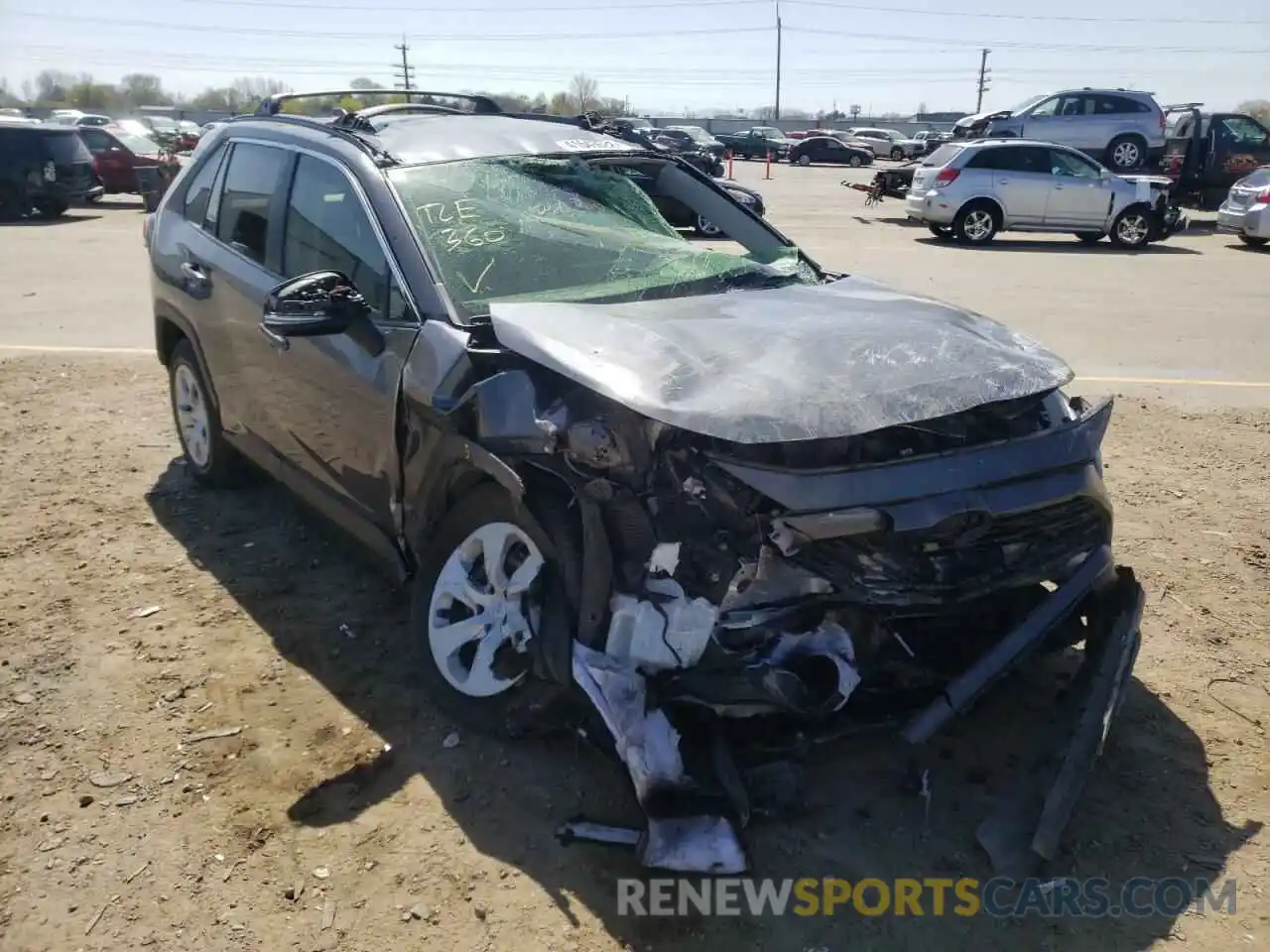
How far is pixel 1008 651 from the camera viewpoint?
2.89 meters

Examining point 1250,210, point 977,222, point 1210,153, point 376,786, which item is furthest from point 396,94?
point 1210,153

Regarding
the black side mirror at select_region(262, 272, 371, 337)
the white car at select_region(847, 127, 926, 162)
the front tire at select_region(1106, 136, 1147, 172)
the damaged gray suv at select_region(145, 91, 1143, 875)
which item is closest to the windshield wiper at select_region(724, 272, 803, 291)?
the damaged gray suv at select_region(145, 91, 1143, 875)

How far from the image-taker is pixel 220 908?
8.60 ft

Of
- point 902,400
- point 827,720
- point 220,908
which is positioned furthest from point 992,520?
point 220,908

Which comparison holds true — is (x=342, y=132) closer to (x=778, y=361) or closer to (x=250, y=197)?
(x=250, y=197)

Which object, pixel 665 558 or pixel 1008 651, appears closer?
pixel 665 558

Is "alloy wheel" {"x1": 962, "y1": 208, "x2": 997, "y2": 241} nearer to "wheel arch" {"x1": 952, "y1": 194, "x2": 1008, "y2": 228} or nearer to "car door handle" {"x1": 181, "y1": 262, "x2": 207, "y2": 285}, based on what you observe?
"wheel arch" {"x1": 952, "y1": 194, "x2": 1008, "y2": 228}

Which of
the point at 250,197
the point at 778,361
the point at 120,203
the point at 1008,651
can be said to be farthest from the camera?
the point at 120,203

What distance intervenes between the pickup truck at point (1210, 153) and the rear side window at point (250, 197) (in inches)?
857

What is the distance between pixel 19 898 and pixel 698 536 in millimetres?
2013

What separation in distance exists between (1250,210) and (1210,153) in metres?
5.49

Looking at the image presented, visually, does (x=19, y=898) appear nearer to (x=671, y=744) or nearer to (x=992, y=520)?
(x=671, y=744)

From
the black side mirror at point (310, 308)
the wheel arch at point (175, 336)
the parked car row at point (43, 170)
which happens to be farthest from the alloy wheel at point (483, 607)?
the parked car row at point (43, 170)

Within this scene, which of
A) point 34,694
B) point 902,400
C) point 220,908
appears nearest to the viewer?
point 220,908
